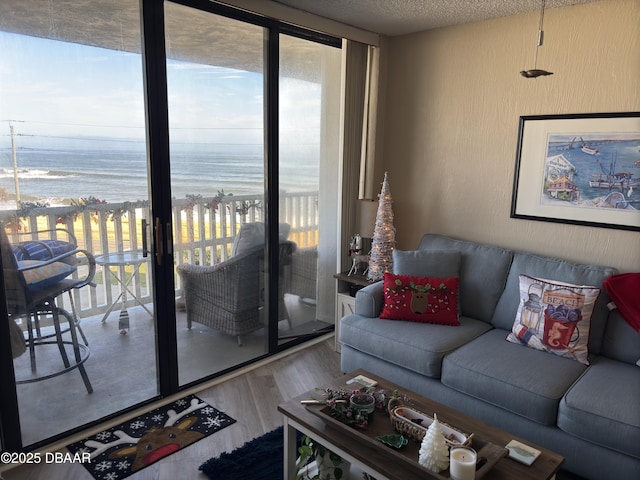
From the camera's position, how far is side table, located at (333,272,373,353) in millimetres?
3654

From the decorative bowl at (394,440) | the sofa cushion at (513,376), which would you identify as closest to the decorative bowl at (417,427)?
Result: the decorative bowl at (394,440)

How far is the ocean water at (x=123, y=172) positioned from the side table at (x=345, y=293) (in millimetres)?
833

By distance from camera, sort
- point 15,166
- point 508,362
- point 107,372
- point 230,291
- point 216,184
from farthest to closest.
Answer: point 230,291, point 216,184, point 107,372, point 508,362, point 15,166

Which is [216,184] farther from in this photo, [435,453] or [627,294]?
[627,294]

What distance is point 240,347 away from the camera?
3459 millimetres

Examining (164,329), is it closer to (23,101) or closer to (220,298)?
(220,298)

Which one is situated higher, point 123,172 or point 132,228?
point 123,172

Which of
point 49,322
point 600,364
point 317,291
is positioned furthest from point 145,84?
point 600,364

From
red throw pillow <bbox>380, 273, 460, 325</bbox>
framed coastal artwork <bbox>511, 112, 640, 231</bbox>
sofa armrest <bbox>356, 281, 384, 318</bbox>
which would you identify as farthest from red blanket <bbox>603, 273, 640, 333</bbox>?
sofa armrest <bbox>356, 281, 384, 318</bbox>

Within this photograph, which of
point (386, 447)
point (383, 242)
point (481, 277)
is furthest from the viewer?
point (383, 242)

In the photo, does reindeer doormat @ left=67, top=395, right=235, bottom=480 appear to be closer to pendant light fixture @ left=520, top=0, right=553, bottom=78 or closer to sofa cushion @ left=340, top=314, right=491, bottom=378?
sofa cushion @ left=340, top=314, right=491, bottom=378

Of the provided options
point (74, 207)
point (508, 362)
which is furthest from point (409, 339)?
point (74, 207)

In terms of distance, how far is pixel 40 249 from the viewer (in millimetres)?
2412

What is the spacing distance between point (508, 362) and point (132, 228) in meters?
2.18
